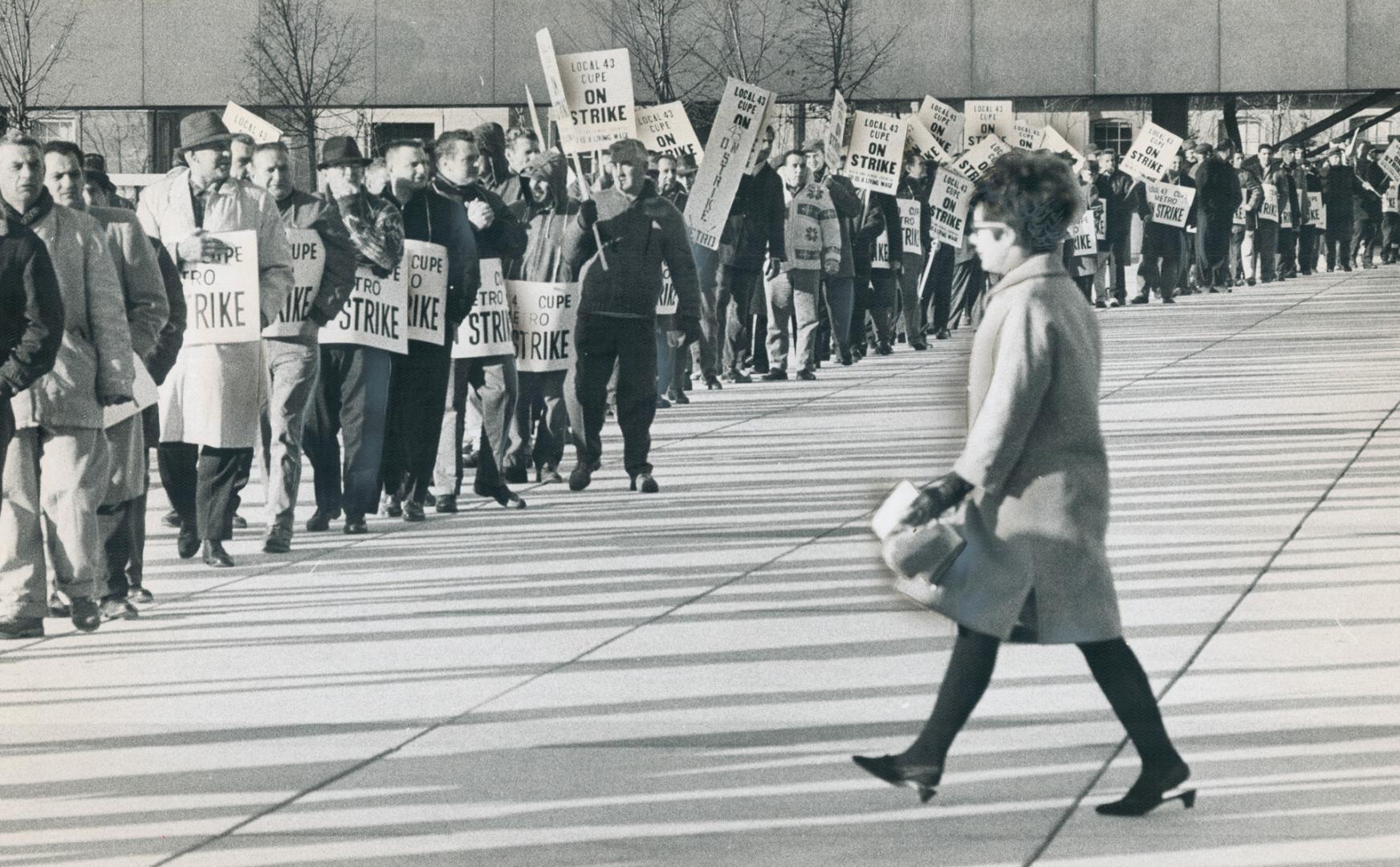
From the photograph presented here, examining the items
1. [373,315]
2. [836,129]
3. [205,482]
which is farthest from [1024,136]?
[205,482]

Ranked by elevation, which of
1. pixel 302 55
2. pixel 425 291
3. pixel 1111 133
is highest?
pixel 302 55

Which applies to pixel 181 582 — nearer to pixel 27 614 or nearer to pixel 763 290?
pixel 27 614

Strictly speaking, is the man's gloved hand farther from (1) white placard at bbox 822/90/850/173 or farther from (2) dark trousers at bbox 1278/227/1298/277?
(2) dark trousers at bbox 1278/227/1298/277

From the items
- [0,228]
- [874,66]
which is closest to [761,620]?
[0,228]

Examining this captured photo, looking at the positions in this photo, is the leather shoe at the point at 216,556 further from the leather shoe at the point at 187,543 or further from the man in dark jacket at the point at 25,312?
the man in dark jacket at the point at 25,312

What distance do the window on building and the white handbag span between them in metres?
57.6

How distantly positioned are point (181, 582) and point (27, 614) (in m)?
1.47

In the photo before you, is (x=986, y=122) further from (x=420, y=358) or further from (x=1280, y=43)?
(x=420, y=358)

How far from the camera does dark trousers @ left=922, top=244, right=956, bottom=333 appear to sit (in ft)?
86.1

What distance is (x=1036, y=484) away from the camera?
6.41 meters

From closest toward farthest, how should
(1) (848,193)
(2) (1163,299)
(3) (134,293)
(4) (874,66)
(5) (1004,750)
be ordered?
1. (5) (1004,750)
2. (3) (134,293)
3. (1) (848,193)
4. (2) (1163,299)
5. (4) (874,66)

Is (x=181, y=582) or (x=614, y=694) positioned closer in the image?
(x=614, y=694)

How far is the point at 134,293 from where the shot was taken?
10.0 meters

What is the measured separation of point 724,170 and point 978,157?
807 cm
